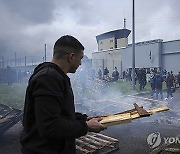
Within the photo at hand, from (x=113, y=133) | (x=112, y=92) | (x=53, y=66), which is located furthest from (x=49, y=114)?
(x=112, y=92)

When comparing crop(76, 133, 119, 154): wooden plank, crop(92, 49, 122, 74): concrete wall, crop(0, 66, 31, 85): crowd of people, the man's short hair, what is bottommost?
crop(76, 133, 119, 154): wooden plank

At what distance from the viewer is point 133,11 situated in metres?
11.9

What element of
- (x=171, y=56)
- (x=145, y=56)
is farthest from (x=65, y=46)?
(x=145, y=56)

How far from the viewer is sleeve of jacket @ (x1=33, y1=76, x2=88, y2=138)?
130 centimetres

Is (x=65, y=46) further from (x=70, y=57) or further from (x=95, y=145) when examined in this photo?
(x=95, y=145)

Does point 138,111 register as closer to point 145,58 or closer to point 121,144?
point 121,144

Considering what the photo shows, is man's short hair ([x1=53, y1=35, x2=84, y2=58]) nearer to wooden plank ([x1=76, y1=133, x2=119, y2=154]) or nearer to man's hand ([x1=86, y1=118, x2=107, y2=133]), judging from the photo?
man's hand ([x1=86, y1=118, x2=107, y2=133])

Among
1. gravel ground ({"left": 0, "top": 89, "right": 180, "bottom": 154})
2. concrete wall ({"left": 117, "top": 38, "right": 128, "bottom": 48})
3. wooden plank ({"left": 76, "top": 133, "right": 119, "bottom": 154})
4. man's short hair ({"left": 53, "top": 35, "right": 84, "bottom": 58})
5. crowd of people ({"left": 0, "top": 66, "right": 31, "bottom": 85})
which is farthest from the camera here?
concrete wall ({"left": 117, "top": 38, "right": 128, "bottom": 48})

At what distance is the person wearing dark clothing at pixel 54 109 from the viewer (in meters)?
1.31

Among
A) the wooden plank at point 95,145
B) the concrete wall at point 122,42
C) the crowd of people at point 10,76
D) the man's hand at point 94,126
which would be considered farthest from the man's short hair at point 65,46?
the concrete wall at point 122,42

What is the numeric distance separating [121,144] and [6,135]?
2.66 m

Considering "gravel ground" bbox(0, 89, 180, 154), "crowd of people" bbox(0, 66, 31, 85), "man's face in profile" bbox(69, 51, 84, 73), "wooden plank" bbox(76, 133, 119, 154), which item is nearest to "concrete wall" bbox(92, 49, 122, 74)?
"crowd of people" bbox(0, 66, 31, 85)

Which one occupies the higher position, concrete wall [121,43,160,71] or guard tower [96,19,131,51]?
guard tower [96,19,131,51]

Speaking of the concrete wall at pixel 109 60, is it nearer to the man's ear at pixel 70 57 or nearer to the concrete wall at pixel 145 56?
the concrete wall at pixel 145 56
